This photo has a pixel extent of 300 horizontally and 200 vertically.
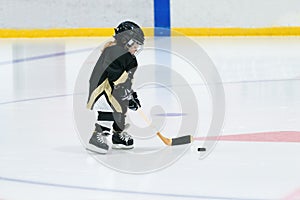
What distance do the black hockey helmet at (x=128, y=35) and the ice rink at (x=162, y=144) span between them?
0.42m

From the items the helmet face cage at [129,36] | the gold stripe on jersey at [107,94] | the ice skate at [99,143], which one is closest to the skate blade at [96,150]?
the ice skate at [99,143]

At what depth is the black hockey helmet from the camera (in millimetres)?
2955

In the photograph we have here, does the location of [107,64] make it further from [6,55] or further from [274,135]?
[6,55]

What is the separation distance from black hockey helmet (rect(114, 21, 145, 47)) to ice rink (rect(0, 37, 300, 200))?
1.38ft

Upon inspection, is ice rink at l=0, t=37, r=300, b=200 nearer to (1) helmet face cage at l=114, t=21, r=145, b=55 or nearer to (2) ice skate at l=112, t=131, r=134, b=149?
(2) ice skate at l=112, t=131, r=134, b=149

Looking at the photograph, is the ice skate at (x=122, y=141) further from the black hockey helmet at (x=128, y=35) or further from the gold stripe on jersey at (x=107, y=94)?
the black hockey helmet at (x=128, y=35)

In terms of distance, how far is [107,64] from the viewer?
2.97 m

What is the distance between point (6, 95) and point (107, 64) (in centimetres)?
200

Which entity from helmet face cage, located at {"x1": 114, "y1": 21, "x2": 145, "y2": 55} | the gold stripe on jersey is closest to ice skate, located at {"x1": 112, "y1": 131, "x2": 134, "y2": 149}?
the gold stripe on jersey

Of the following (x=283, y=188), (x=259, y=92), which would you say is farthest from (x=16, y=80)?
(x=283, y=188)

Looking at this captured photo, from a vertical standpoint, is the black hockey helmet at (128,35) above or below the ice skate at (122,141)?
above

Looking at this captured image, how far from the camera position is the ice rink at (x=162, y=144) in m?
2.38

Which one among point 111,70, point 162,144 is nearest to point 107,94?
point 111,70

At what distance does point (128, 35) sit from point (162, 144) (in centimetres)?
50
